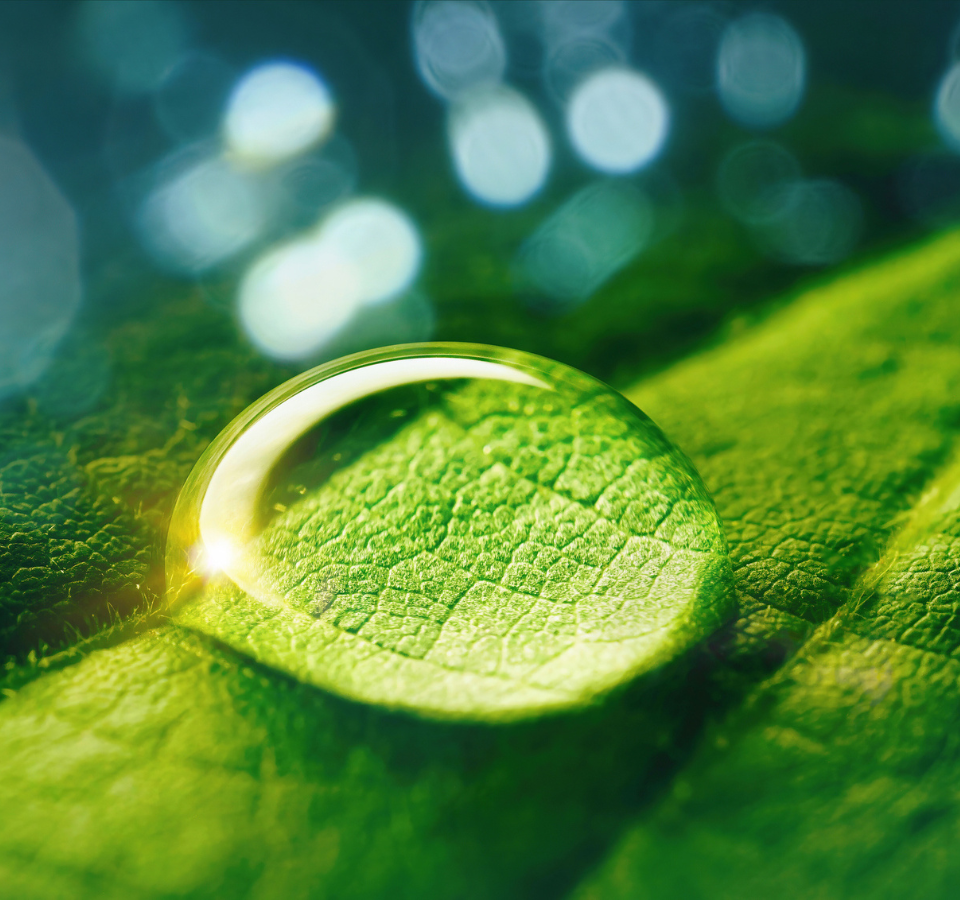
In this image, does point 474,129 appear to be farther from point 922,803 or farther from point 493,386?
point 922,803

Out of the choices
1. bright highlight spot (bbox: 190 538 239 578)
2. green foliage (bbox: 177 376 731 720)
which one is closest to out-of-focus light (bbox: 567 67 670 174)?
green foliage (bbox: 177 376 731 720)

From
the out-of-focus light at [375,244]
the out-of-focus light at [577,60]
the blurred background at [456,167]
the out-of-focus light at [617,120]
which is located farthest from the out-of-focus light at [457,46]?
the out-of-focus light at [375,244]

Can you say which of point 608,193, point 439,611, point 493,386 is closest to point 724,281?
point 608,193

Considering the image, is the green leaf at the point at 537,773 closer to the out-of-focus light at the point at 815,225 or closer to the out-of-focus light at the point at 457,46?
the out-of-focus light at the point at 815,225

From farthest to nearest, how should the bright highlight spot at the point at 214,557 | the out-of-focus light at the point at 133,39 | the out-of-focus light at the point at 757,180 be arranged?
the out-of-focus light at the point at 133,39, the out-of-focus light at the point at 757,180, the bright highlight spot at the point at 214,557

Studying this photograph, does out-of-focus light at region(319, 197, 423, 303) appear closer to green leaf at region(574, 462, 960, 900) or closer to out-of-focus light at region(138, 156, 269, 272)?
out-of-focus light at region(138, 156, 269, 272)

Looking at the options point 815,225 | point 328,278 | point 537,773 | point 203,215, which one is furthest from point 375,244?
point 537,773
